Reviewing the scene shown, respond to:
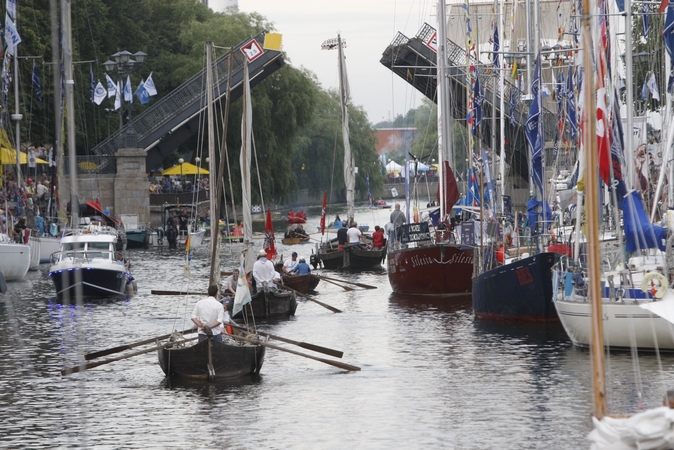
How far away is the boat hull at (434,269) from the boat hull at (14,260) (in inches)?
521

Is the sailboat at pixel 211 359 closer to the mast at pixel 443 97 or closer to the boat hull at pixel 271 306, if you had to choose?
the boat hull at pixel 271 306

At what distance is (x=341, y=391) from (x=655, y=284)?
600cm

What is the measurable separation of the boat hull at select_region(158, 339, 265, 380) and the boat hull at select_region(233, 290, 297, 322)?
8455mm

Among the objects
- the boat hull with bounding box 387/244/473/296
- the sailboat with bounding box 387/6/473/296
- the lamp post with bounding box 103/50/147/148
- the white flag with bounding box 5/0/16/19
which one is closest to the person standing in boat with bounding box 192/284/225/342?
the sailboat with bounding box 387/6/473/296

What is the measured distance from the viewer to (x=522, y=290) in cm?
2958

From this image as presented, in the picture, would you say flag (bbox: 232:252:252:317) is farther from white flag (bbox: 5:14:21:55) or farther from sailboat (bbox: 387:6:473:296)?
white flag (bbox: 5:14:21:55)

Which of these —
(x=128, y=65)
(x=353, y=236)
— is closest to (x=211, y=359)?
(x=353, y=236)

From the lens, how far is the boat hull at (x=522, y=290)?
28.7m

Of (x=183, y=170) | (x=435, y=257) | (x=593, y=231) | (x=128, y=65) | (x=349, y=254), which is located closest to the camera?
(x=593, y=231)

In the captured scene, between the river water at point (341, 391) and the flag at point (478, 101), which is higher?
the flag at point (478, 101)

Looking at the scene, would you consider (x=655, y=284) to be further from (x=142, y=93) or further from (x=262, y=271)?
(x=142, y=93)

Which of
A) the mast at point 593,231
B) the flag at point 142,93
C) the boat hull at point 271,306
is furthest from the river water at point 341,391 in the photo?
the flag at point 142,93

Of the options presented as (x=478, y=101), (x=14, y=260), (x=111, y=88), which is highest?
(x=111, y=88)

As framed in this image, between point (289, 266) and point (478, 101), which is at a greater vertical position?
point (478, 101)
